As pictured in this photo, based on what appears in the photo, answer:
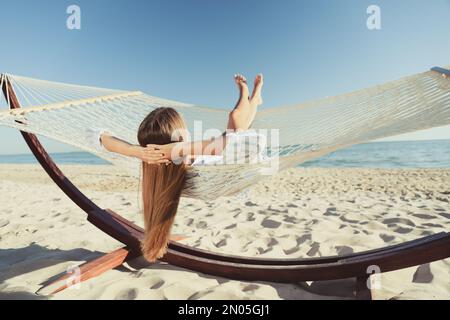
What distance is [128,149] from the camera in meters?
1.09

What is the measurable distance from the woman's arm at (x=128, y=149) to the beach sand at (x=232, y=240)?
1.75 feet

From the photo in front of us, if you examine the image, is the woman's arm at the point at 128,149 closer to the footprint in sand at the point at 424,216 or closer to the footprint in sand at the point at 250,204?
the footprint in sand at the point at 250,204

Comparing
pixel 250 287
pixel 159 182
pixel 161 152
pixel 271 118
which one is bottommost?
pixel 250 287

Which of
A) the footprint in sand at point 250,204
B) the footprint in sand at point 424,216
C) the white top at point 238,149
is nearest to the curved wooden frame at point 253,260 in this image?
the white top at point 238,149

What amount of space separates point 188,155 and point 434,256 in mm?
872

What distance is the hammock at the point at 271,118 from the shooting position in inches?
49.8

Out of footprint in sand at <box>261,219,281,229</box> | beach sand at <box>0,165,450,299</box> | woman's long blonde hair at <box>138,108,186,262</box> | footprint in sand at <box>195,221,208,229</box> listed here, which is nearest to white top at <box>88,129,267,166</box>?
woman's long blonde hair at <box>138,108,186,262</box>

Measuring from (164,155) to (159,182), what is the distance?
128 millimetres

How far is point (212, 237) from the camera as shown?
1.97 metres

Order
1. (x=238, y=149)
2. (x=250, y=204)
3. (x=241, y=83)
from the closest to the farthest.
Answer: (x=238, y=149) → (x=241, y=83) → (x=250, y=204)

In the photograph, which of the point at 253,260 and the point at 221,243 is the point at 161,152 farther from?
the point at 221,243

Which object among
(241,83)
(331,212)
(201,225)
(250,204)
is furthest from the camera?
(250,204)

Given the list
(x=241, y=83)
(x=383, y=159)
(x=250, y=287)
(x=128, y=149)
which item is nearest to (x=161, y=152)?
(x=128, y=149)

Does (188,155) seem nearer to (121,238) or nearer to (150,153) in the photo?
(150,153)
